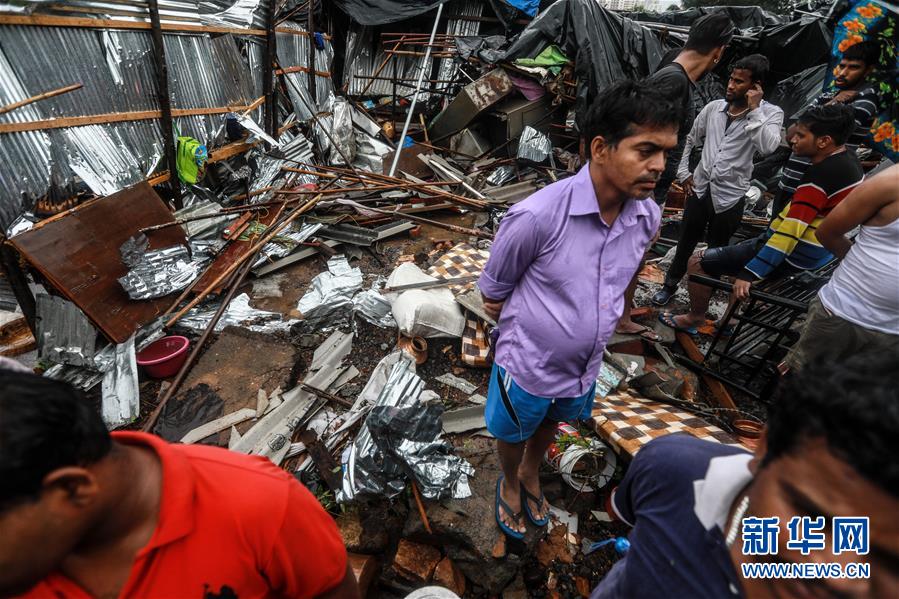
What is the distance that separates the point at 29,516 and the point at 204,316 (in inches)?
156

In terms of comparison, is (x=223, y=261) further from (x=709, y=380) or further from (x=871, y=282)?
(x=871, y=282)

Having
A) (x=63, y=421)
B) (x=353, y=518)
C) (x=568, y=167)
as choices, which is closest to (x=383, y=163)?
(x=568, y=167)

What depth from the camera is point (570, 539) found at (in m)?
2.65

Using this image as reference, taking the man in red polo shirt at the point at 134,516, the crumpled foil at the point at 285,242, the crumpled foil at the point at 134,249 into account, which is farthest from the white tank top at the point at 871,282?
the crumpled foil at the point at 134,249

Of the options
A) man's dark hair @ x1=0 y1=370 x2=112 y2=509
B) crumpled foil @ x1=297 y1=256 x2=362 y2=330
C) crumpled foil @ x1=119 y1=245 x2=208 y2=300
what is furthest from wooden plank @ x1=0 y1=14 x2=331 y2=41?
man's dark hair @ x1=0 y1=370 x2=112 y2=509

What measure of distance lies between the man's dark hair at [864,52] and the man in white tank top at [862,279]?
3.20 metres

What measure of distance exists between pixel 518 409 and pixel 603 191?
1109mm

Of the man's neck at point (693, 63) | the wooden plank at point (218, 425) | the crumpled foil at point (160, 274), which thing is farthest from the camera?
the crumpled foil at point (160, 274)

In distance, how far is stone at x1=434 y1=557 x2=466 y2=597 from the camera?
2.41 m

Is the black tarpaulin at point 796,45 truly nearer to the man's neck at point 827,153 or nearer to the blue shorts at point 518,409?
the man's neck at point 827,153

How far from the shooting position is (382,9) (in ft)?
31.7

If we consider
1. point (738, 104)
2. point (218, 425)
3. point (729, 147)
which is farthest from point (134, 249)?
point (738, 104)

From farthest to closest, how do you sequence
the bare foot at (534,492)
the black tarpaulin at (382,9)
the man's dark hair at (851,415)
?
the black tarpaulin at (382,9), the bare foot at (534,492), the man's dark hair at (851,415)

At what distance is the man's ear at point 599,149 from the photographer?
1.73 m
